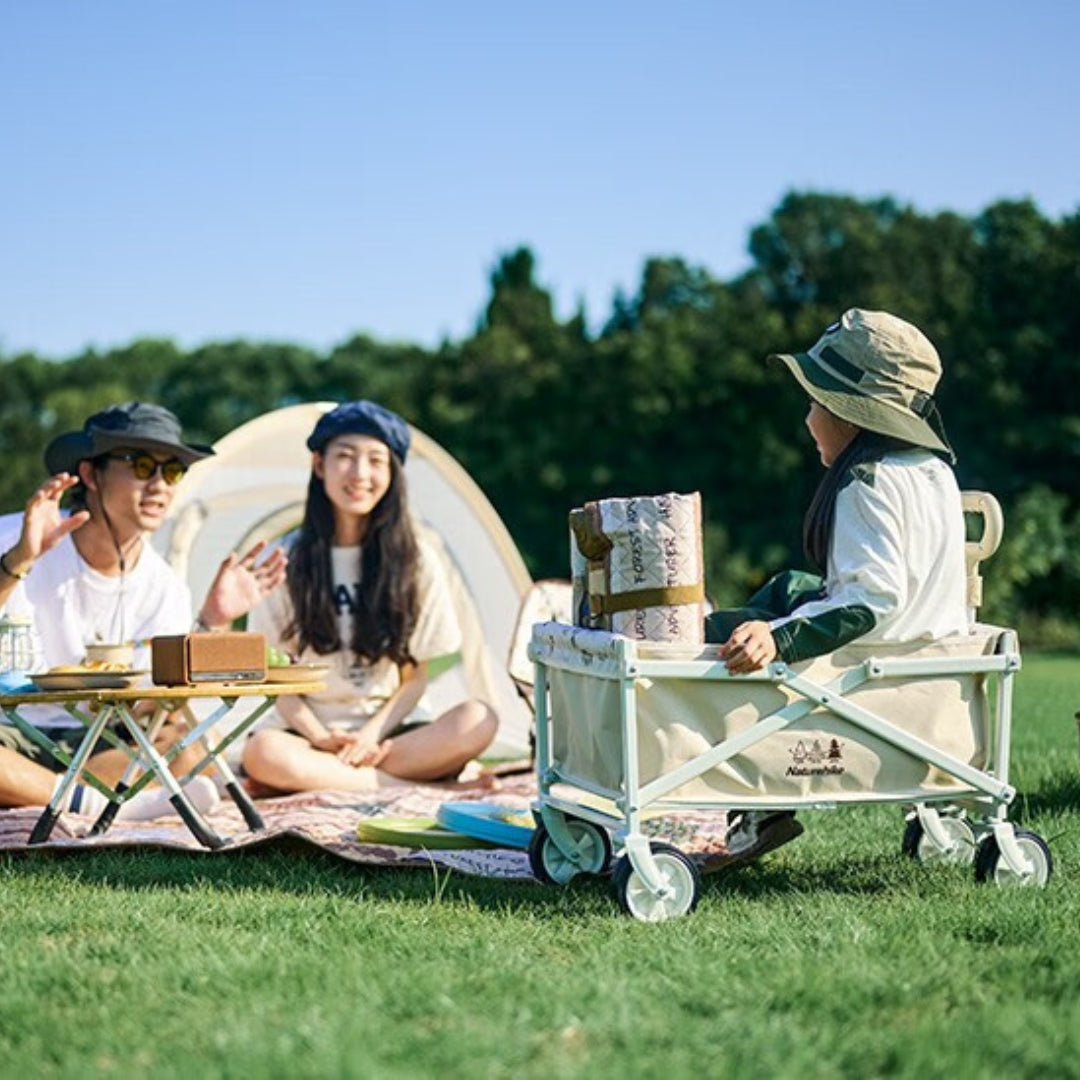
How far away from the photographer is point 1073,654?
15344mm

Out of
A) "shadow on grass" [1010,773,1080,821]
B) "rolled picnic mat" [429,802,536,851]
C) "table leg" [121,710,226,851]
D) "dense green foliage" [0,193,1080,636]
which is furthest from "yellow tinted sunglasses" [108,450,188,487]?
"dense green foliage" [0,193,1080,636]

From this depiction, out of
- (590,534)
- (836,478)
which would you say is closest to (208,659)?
(590,534)

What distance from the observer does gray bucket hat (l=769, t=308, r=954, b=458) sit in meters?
3.83

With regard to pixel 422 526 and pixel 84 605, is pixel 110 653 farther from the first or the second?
pixel 422 526

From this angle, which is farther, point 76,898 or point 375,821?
point 375,821

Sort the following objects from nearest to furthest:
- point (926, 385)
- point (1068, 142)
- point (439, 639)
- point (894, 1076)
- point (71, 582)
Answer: point (894, 1076) < point (926, 385) < point (71, 582) < point (439, 639) < point (1068, 142)

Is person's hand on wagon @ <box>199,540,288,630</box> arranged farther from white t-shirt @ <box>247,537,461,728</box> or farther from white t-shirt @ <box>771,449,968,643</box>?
white t-shirt @ <box>771,449,968,643</box>

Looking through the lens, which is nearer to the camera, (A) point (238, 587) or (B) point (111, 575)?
(A) point (238, 587)

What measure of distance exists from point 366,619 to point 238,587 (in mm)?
714

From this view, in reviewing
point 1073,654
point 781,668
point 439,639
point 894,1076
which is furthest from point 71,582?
point 1073,654

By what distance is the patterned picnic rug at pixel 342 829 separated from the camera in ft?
14.5

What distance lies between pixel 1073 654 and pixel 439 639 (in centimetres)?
1063

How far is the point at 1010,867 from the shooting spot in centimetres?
387

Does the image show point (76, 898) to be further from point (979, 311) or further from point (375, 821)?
point (979, 311)
